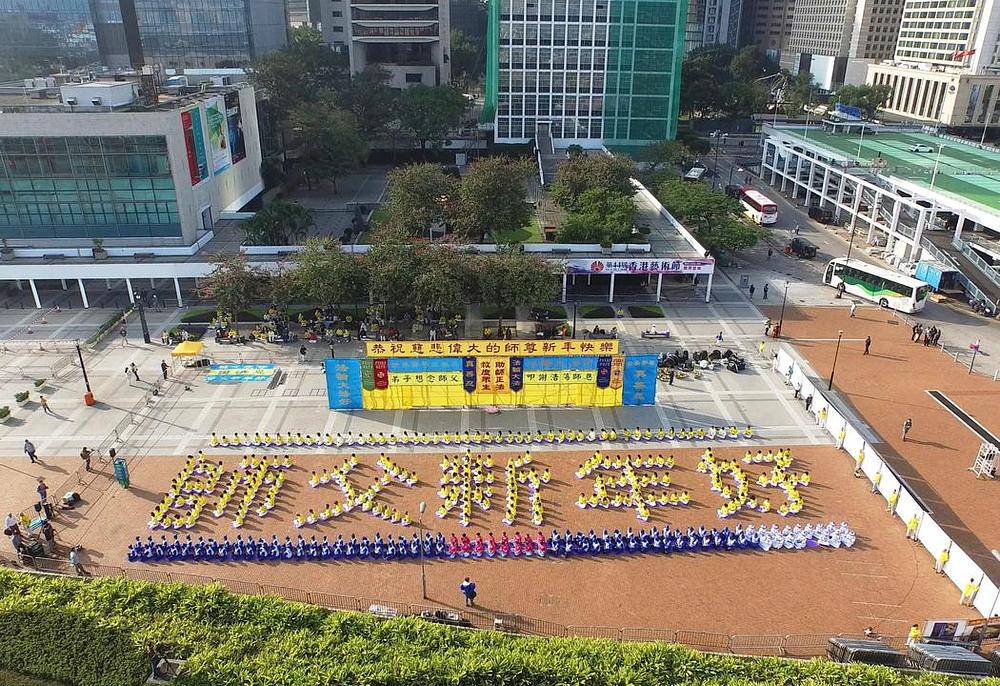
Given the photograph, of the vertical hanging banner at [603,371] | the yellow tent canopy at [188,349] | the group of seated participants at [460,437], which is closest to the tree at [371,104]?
the yellow tent canopy at [188,349]

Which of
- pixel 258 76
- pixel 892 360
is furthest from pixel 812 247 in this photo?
pixel 258 76

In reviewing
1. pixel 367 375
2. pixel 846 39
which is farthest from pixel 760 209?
pixel 846 39

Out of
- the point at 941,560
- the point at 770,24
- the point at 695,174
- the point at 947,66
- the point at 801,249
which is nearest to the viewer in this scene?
the point at 941,560

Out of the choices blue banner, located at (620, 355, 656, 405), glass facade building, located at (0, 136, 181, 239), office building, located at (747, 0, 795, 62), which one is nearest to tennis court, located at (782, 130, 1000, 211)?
blue banner, located at (620, 355, 656, 405)

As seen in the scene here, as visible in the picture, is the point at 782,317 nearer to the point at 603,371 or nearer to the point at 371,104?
the point at 603,371

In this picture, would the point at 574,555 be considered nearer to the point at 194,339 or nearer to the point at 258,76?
the point at 194,339

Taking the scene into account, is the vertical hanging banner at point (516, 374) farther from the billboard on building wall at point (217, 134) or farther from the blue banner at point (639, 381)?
the billboard on building wall at point (217, 134)

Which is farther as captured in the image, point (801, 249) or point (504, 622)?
point (801, 249)
